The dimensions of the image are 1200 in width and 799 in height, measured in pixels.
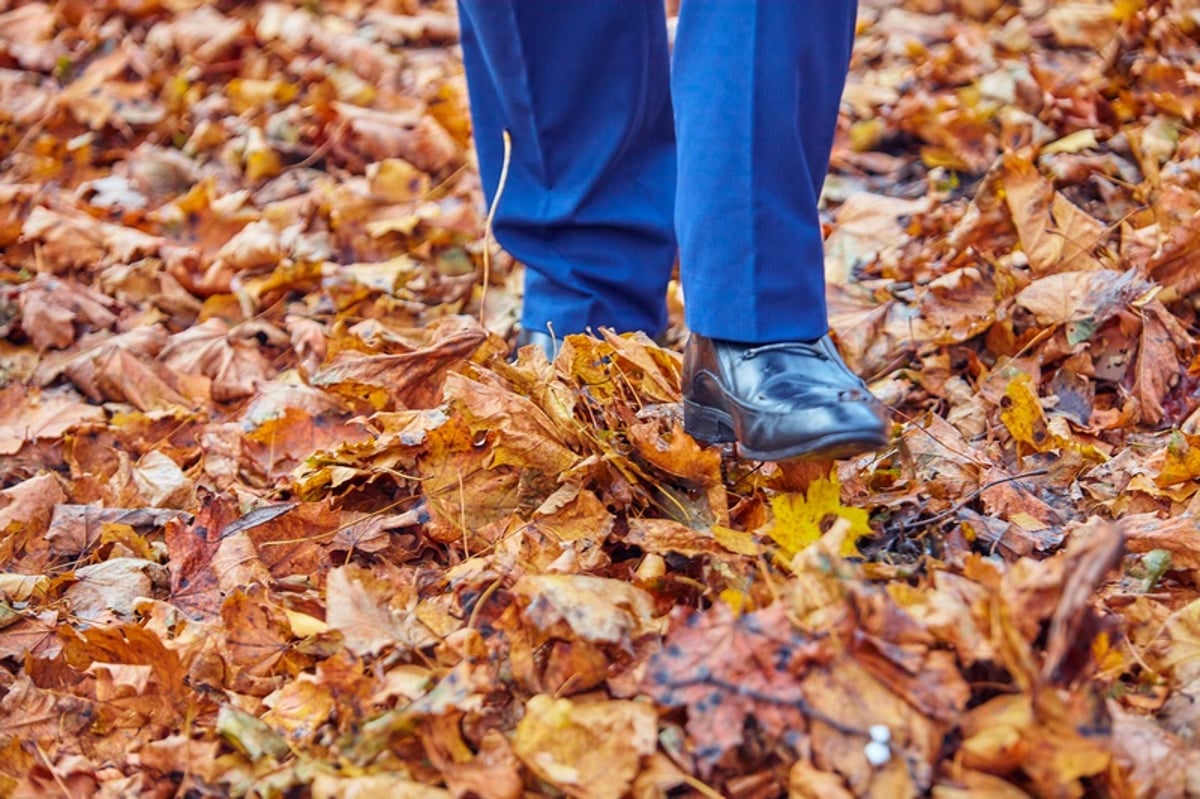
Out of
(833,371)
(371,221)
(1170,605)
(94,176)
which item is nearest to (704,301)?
(833,371)

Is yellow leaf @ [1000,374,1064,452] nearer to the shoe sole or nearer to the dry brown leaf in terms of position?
the shoe sole

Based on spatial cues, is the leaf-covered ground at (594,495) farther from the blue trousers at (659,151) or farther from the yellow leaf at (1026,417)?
the blue trousers at (659,151)

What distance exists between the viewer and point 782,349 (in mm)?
1372

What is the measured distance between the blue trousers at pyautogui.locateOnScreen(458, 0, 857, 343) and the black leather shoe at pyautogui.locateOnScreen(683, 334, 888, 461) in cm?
3

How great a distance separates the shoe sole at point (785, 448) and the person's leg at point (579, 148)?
0.42m

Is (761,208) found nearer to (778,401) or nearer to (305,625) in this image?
(778,401)

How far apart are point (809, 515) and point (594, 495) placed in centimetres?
28

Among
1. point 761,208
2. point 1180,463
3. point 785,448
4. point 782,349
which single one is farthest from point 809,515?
point 1180,463

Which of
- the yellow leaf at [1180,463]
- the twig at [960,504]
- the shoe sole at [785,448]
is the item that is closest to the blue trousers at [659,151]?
the shoe sole at [785,448]

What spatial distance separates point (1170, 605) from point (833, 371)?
0.44 m

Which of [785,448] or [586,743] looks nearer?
[586,743]

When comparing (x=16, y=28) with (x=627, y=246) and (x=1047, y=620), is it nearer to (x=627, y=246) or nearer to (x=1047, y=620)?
(x=627, y=246)

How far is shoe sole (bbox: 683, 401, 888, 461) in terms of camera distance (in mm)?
1206

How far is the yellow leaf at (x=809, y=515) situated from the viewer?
1.22 meters
